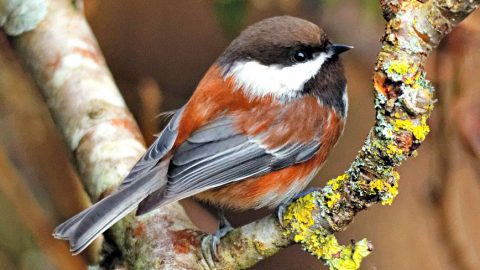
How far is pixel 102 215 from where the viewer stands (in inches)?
83.2

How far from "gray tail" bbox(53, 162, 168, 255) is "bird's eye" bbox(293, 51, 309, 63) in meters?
0.70

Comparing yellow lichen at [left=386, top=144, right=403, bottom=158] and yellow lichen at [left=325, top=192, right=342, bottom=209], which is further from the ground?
yellow lichen at [left=386, top=144, right=403, bottom=158]

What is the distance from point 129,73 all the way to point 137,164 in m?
1.51

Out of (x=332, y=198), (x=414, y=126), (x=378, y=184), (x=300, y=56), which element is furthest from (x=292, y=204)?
(x=300, y=56)

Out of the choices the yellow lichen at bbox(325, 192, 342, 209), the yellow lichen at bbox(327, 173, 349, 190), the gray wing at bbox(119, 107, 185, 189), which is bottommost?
the yellow lichen at bbox(325, 192, 342, 209)

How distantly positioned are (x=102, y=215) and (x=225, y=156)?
19.4 inches

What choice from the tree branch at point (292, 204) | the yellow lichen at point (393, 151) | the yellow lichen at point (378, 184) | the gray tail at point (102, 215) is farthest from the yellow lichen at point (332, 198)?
the gray tail at point (102, 215)

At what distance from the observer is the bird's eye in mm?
2397

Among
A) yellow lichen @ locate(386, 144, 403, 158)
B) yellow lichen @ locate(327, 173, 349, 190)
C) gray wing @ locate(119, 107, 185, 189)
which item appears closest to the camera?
yellow lichen @ locate(386, 144, 403, 158)

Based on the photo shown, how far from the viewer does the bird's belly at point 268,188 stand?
2314 millimetres

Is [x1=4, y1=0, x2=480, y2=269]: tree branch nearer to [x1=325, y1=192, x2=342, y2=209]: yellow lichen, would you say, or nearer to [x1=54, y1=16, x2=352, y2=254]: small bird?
[x1=325, y1=192, x2=342, y2=209]: yellow lichen

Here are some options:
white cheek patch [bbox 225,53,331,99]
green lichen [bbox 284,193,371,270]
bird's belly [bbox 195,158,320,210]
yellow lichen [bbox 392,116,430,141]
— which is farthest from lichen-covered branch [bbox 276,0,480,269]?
white cheek patch [bbox 225,53,331,99]

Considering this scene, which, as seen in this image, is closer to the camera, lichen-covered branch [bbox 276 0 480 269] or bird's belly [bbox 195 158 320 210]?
lichen-covered branch [bbox 276 0 480 269]

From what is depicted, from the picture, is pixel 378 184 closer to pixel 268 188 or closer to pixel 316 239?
pixel 316 239
